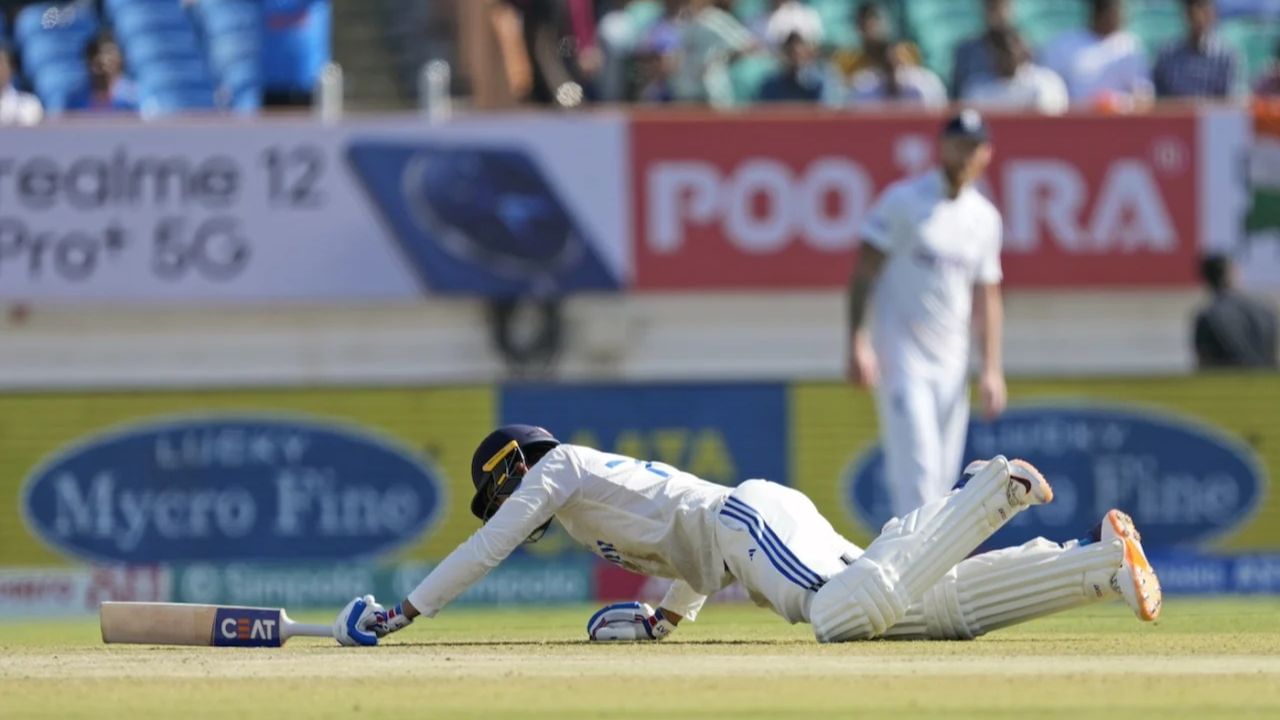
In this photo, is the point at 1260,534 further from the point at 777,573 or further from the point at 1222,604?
the point at 777,573

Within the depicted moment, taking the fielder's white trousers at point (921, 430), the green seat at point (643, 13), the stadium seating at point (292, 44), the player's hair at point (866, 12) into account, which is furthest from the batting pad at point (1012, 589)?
the green seat at point (643, 13)

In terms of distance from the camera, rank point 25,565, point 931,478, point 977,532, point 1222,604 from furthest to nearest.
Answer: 1. point 25,565
2. point 1222,604
3. point 931,478
4. point 977,532

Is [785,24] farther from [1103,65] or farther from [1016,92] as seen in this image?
[1103,65]

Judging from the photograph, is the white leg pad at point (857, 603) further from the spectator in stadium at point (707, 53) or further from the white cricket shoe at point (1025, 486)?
the spectator in stadium at point (707, 53)

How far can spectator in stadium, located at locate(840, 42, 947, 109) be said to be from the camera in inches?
609

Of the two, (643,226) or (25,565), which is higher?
(643,226)

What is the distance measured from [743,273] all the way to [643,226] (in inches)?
26.7

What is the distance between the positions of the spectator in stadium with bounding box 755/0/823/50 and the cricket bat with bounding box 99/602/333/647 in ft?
28.0

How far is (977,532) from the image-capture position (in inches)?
287

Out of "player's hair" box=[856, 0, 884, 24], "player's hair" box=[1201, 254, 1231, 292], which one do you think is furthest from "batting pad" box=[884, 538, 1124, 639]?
"player's hair" box=[856, 0, 884, 24]

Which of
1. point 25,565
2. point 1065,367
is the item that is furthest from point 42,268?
point 1065,367

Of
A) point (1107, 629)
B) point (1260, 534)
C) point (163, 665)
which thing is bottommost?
point (1260, 534)

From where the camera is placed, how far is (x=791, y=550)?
7.48 metres

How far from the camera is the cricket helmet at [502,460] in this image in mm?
7684
